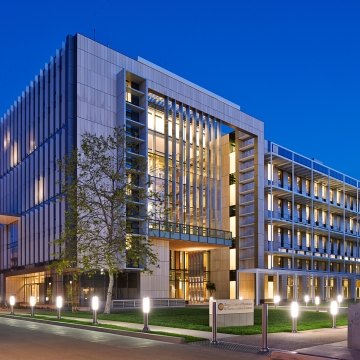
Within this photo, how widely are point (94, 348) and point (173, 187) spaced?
1424 inches

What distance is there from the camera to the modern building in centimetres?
4716

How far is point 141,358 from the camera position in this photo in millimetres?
13906

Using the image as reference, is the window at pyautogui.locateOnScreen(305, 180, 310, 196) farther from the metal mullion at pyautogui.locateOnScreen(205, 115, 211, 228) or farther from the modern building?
the metal mullion at pyautogui.locateOnScreen(205, 115, 211, 228)

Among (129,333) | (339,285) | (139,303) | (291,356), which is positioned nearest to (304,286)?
(339,285)

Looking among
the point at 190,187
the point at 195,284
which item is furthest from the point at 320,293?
the point at 190,187

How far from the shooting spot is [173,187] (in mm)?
51781

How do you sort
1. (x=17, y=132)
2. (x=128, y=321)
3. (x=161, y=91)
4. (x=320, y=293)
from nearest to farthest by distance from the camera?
(x=128, y=321)
(x=161, y=91)
(x=17, y=132)
(x=320, y=293)

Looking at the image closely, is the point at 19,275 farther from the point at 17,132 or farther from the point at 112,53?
the point at 112,53

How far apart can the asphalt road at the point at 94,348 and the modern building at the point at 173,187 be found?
20.0 meters

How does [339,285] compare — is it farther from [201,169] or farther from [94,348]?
[94,348]

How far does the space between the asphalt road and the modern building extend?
20.0m

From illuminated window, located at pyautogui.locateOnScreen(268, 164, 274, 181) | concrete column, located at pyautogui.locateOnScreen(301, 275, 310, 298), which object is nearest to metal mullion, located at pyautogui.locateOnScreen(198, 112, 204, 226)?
illuminated window, located at pyautogui.locateOnScreen(268, 164, 274, 181)

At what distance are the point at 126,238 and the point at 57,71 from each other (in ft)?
65.6

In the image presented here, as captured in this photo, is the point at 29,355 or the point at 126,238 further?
the point at 126,238
